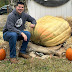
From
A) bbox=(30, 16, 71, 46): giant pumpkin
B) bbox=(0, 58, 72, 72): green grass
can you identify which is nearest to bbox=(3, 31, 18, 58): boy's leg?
bbox=(0, 58, 72, 72): green grass

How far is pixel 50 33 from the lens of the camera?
11.4 feet

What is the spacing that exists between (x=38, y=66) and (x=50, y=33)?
99 centimetres

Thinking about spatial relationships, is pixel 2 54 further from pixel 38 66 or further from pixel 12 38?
pixel 38 66

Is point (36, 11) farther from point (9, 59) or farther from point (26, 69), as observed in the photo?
point (26, 69)

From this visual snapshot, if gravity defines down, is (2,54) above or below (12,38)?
below

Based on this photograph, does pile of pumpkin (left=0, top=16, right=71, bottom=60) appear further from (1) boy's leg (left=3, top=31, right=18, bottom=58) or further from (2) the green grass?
(1) boy's leg (left=3, top=31, right=18, bottom=58)

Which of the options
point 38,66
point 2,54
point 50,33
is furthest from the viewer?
point 50,33

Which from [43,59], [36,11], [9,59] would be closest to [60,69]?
[43,59]

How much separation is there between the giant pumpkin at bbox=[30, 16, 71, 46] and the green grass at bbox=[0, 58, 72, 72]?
58cm

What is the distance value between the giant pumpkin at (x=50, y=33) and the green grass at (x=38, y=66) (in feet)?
1.91

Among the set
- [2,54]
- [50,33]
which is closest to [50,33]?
[50,33]

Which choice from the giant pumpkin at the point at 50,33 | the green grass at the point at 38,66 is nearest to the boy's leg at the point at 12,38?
the green grass at the point at 38,66

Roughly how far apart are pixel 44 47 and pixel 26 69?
3.42ft

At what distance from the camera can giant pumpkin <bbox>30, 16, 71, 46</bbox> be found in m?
3.49
